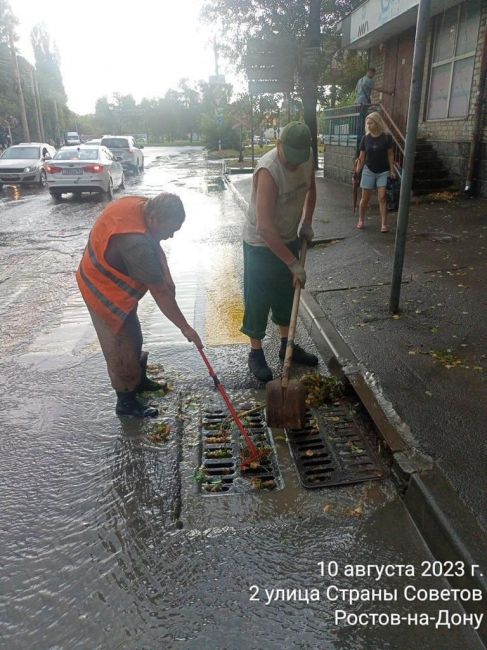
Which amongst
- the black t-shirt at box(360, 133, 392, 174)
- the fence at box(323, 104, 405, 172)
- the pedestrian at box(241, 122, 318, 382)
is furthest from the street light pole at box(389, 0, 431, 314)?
the fence at box(323, 104, 405, 172)

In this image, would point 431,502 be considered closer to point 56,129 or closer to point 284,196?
point 284,196

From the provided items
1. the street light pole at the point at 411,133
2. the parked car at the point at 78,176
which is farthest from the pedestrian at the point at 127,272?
the parked car at the point at 78,176

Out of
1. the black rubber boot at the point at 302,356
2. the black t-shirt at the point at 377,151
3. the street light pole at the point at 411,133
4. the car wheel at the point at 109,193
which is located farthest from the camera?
the car wheel at the point at 109,193

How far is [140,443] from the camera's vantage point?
328 cm

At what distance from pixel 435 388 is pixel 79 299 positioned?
438 centimetres

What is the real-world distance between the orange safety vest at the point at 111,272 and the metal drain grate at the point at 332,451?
1.38 m

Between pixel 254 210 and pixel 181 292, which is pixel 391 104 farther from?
pixel 254 210

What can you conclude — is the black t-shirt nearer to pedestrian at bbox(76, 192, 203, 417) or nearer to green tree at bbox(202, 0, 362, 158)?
pedestrian at bbox(76, 192, 203, 417)

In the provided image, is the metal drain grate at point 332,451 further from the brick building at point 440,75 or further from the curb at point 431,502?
the brick building at point 440,75

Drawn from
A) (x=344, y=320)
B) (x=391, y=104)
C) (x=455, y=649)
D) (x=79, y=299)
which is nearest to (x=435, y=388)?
(x=344, y=320)

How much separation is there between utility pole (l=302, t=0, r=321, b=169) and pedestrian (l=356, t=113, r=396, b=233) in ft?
29.4

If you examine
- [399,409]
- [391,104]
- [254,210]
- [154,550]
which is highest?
[391,104]

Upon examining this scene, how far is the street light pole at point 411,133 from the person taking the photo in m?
3.95

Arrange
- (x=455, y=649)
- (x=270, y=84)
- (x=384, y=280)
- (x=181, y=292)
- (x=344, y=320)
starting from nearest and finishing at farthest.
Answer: (x=455, y=649) < (x=344, y=320) < (x=384, y=280) < (x=181, y=292) < (x=270, y=84)
